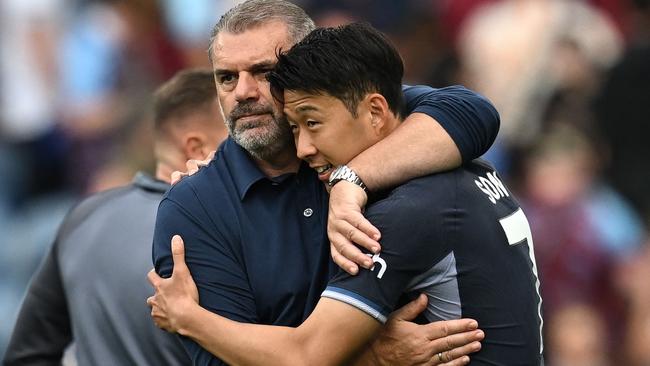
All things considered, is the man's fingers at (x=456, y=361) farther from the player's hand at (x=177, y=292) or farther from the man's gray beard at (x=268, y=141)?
the man's gray beard at (x=268, y=141)

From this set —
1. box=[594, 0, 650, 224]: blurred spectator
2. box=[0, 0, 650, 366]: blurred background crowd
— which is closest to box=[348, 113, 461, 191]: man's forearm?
box=[0, 0, 650, 366]: blurred background crowd

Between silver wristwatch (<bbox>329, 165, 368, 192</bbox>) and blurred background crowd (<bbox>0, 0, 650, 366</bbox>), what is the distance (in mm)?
3011

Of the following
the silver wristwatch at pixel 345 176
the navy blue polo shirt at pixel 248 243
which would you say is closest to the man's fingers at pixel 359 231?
the silver wristwatch at pixel 345 176

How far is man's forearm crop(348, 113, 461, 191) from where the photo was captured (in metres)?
4.91

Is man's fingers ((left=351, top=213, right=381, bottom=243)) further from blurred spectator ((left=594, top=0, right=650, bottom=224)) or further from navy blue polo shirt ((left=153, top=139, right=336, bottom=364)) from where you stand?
blurred spectator ((left=594, top=0, right=650, bottom=224))

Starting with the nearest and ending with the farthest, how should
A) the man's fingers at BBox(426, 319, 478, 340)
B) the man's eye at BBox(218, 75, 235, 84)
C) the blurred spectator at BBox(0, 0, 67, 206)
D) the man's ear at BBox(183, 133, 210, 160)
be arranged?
the man's fingers at BBox(426, 319, 478, 340) → the man's eye at BBox(218, 75, 235, 84) → the man's ear at BBox(183, 133, 210, 160) → the blurred spectator at BBox(0, 0, 67, 206)

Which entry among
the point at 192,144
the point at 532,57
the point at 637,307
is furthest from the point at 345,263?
the point at 532,57

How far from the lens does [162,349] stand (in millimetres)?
5754

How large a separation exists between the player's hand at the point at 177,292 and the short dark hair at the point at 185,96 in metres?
1.34

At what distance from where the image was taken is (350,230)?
15.7 ft

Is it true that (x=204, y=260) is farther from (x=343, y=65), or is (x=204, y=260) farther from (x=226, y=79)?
(x=343, y=65)

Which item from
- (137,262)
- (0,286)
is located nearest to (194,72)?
(137,262)

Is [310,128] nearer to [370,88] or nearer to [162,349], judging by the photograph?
[370,88]

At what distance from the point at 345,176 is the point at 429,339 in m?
0.57
